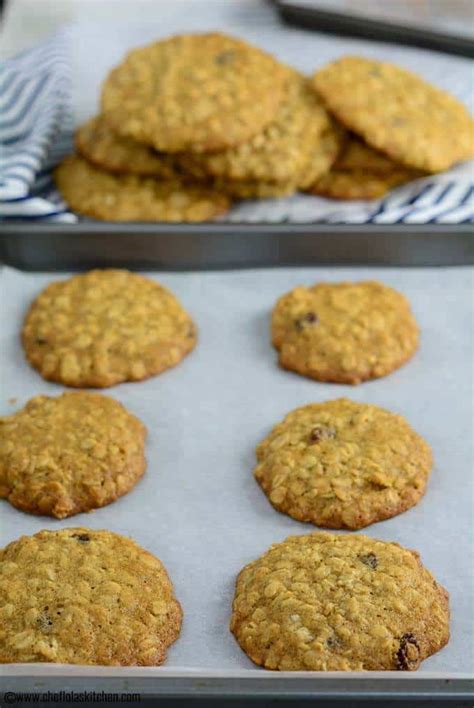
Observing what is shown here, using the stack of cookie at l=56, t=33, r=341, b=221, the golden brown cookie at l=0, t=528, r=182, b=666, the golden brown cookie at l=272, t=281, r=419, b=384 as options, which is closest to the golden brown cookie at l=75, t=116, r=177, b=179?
the stack of cookie at l=56, t=33, r=341, b=221

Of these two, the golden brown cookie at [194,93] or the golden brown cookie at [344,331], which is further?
the golden brown cookie at [194,93]

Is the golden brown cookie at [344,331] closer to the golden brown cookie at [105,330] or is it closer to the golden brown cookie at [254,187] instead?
the golden brown cookie at [105,330]

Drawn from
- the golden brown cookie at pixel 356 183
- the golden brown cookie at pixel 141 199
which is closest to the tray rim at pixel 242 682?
A: the golden brown cookie at pixel 141 199

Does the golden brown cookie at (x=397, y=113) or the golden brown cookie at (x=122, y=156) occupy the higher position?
the golden brown cookie at (x=397, y=113)

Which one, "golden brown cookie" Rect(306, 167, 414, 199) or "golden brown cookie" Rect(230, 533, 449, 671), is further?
"golden brown cookie" Rect(306, 167, 414, 199)

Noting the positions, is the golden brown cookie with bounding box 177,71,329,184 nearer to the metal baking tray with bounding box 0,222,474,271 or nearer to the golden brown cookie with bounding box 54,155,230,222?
the golden brown cookie with bounding box 54,155,230,222
